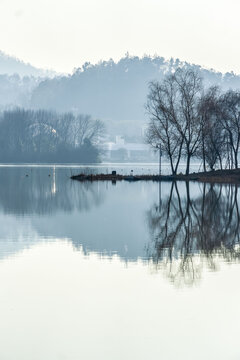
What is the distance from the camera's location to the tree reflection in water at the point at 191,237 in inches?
722

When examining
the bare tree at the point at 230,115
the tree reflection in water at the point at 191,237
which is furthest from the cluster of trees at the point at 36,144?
the tree reflection in water at the point at 191,237

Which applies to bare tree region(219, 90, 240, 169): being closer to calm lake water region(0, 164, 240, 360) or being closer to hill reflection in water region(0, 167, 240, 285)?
hill reflection in water region(0, 167, 240, 285)

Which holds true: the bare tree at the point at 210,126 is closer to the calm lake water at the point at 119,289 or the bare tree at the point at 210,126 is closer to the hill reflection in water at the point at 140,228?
the hill reflection in water at the point at 140,228

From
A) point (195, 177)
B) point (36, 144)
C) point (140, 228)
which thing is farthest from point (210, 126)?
point (36, 144)

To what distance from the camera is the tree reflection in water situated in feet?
60.2

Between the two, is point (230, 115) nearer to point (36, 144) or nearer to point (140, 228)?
point (140, 228)

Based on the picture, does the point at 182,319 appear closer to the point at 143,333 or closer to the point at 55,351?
the point at 143,333

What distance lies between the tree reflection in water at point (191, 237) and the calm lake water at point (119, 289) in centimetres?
4

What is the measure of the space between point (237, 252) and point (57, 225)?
380 inches

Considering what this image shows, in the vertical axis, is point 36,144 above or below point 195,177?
above

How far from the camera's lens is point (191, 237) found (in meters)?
24.5

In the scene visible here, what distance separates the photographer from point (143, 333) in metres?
12.0

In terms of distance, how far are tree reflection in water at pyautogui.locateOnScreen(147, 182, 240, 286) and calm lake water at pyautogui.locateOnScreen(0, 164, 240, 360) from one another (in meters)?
0.04

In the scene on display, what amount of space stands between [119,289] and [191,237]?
954 centimetres
